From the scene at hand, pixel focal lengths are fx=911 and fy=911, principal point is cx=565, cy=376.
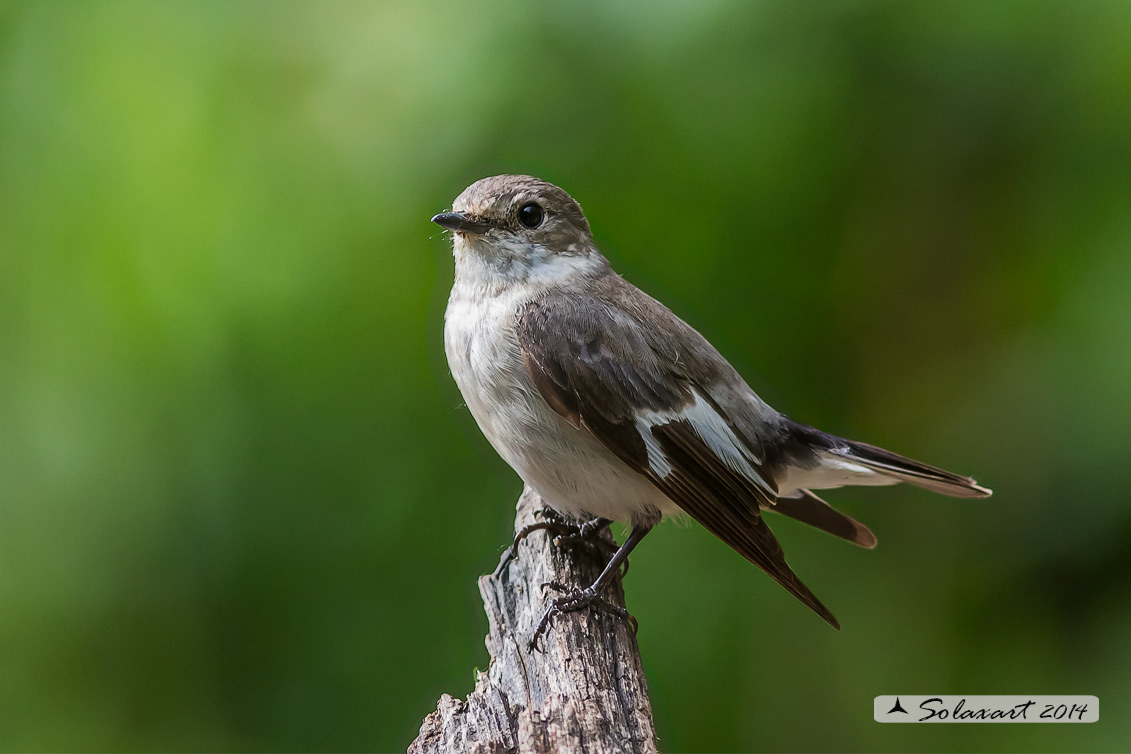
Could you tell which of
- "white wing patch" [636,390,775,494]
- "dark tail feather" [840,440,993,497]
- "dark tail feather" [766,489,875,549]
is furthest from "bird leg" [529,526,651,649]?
"dark tail feather" [840,440,993,497]

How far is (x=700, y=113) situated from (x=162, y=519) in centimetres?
186

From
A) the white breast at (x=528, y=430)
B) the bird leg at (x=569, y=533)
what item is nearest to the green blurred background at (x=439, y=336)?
the bird leg at (x=569, y=533)

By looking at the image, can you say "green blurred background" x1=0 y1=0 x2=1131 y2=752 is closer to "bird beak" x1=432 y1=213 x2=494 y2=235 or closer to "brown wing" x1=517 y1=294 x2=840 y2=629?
A: "bird beak" x1=432 y1=213 x2=494 y2=235

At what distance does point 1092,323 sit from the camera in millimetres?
2514

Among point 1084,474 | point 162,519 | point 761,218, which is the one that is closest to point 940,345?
point 1084,474

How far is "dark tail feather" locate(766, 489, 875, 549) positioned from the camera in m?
2.31

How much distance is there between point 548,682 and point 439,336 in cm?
105

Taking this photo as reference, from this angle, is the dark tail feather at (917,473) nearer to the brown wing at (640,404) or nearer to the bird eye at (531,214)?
the brown wing at (640,404)

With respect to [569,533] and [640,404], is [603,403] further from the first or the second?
[569,533]

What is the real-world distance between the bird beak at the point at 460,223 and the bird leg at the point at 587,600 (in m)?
0.80

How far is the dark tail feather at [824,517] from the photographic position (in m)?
2.31

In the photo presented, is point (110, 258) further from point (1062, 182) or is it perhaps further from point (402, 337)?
point (1062, 182)

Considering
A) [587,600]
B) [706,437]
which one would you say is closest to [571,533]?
[587,600]

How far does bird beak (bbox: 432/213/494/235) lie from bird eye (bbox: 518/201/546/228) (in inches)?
3.4
